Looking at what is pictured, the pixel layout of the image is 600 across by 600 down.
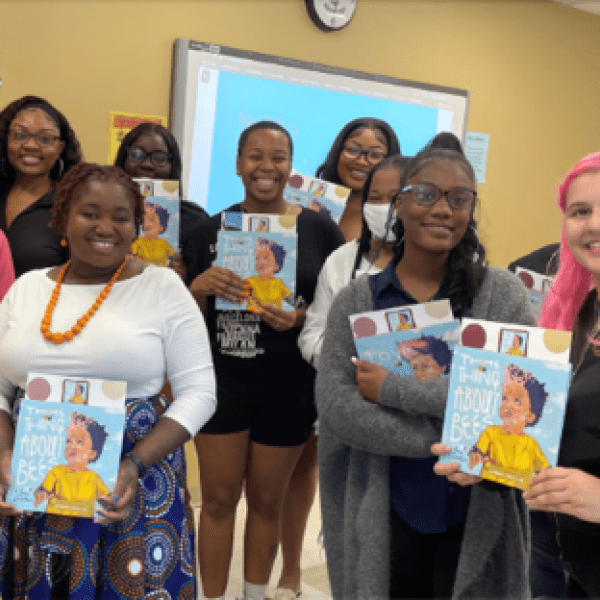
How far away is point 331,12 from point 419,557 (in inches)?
130

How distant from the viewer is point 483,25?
4.89 m

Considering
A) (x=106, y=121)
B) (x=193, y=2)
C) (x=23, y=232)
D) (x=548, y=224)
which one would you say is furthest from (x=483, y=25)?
(x=23, y=232)

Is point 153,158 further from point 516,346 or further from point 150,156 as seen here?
point 516,346

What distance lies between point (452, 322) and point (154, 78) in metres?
2.56

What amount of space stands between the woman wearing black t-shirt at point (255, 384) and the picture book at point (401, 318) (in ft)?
2.57

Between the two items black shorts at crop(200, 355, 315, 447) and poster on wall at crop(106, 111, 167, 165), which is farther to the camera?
poster on wall at crop(106, 111, 167, 165)

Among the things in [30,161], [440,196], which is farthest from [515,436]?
[30,161]

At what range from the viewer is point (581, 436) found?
4.24ft

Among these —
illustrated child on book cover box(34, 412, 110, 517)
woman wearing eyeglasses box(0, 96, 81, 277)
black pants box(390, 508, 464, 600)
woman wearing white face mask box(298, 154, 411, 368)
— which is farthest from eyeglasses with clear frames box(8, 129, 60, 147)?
black pants box(390, 508, 464, 600)

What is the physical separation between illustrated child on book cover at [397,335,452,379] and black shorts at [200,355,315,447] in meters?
0.93

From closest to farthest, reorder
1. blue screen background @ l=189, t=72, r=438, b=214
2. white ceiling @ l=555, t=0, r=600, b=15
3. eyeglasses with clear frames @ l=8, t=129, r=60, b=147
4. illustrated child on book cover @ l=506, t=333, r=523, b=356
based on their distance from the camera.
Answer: illustrated child on book cover @ l=506, t=333, r=523, b=356, eyeglasses with clear frames @ l=8, t=129, r=60, b=147, blue screen background @ l=189, t=72, r=438, b=214, white ceiling @ l=555, t=0, r=600, b=15

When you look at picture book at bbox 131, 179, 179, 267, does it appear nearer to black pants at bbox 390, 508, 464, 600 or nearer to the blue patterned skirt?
the blue patterned skirt

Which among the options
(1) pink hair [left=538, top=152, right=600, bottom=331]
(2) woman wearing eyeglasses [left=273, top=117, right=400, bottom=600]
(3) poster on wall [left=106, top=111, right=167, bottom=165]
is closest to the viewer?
(1) pink hair [left=538, top=152, right=600, bottom=331]

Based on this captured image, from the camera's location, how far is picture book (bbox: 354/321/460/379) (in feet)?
5.15
